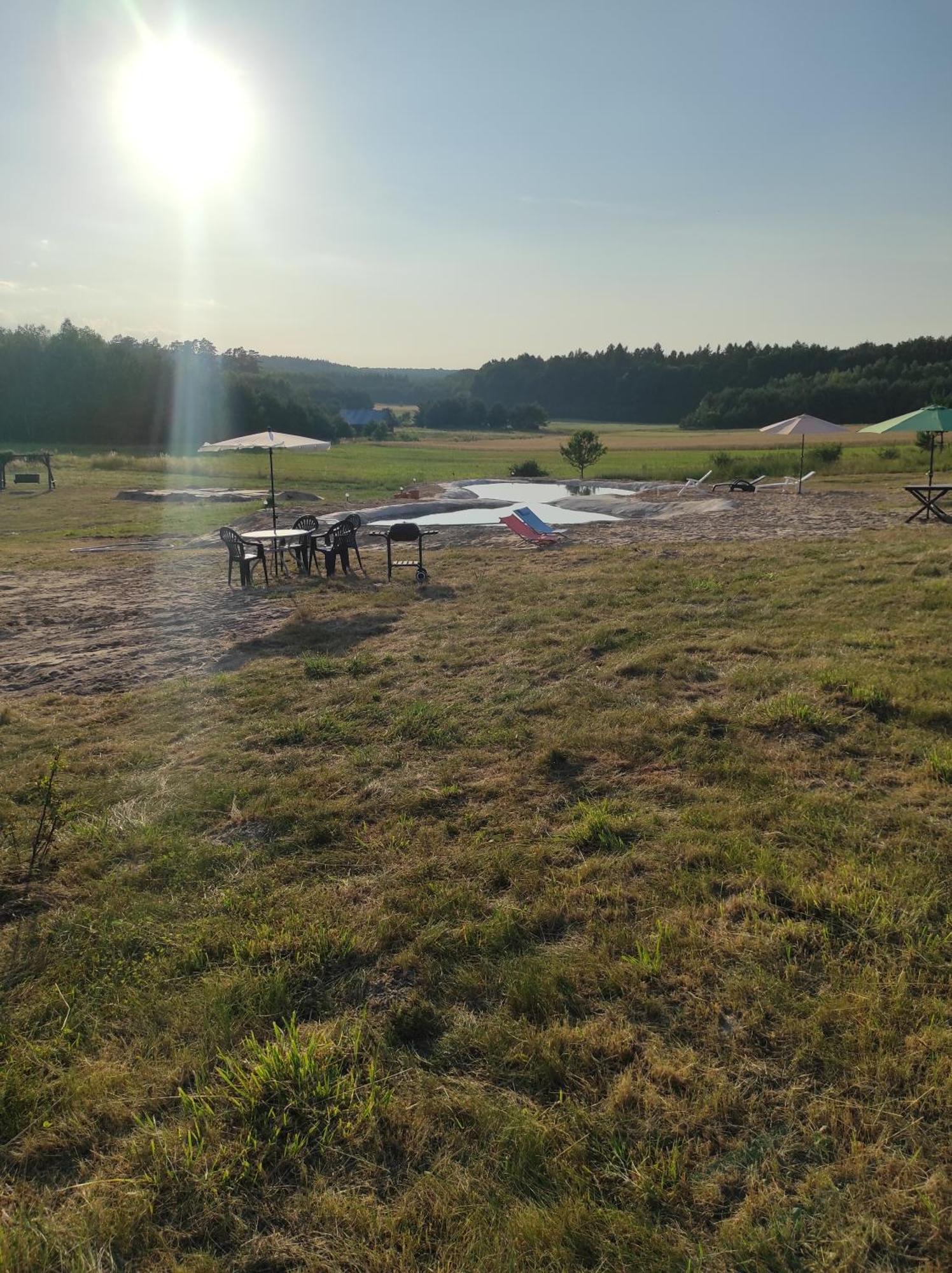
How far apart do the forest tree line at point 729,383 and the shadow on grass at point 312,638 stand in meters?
59.5

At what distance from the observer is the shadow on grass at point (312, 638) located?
304 inches

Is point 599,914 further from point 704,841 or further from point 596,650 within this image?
point 596,650

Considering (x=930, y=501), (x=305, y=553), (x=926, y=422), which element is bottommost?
(x=305, y=553)

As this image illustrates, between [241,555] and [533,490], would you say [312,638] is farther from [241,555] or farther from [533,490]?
[533,490]

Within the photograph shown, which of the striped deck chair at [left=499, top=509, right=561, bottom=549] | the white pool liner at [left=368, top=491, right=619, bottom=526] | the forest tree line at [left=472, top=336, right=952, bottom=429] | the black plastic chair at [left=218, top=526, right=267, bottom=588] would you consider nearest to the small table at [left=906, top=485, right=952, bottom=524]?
the white pool liner at [left=368, top=491, right=619, bottom=526]

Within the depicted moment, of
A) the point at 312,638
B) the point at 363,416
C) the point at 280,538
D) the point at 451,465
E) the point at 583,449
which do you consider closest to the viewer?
the point at 312,638

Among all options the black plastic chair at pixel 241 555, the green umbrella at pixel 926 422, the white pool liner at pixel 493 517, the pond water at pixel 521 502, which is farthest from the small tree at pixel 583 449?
the black plastic chair at pixel 241 555

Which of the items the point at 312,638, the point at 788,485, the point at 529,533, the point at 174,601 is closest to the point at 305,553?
the point at 174,601

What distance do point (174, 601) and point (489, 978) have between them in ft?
28.6

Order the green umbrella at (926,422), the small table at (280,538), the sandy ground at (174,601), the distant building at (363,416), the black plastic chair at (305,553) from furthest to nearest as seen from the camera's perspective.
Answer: the distant building at (363,416) → the green umbrella at (926,422) → the black plastic chair at (305,553) → the small table at (280,538) → the sandy ground at (174,601)

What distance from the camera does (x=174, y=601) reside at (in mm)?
10398

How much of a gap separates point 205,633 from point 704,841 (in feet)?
21.3

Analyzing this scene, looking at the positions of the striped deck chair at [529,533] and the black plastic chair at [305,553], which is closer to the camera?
the black plastic chair at [305,553]

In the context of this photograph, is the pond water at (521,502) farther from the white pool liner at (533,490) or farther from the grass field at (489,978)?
the grass field at (489,978)
